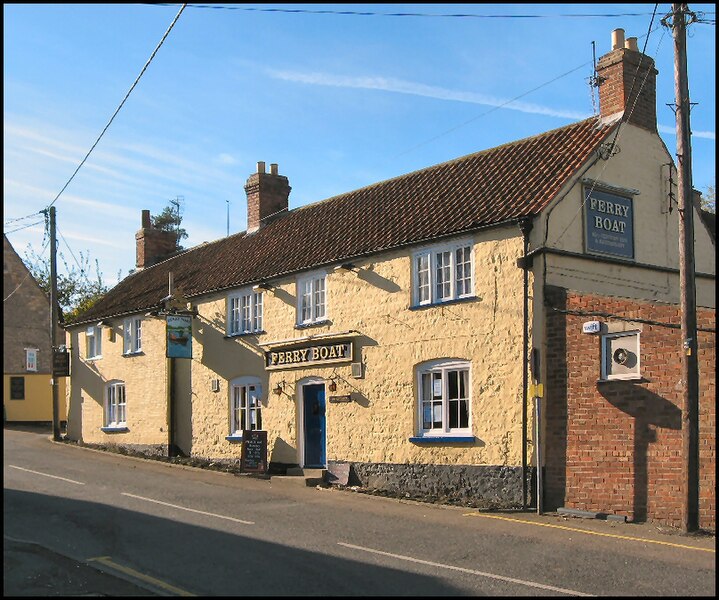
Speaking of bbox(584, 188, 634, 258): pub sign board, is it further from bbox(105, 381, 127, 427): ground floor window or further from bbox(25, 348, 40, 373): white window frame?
bbox(25, 348, 40, 373): white window frame

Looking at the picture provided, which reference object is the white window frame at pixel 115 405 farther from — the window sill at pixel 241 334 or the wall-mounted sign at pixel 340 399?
the wall-mounted sign at pixel 340 399

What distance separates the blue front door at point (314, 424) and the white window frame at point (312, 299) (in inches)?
64.0

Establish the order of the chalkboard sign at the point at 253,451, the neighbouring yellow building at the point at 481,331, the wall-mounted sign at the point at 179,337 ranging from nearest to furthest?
the neighbouring yellow building at the point at 481,331, the chalkboard sign at the point at 253,451, the wall-mounted sign at the point at 179,337

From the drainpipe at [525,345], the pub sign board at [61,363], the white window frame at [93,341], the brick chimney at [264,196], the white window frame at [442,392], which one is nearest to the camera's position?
the drainpipe at [525,345]

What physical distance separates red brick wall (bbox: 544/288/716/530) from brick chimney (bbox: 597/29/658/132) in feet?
16.4

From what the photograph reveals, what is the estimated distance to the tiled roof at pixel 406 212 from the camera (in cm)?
1681

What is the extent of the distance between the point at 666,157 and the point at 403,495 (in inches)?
370

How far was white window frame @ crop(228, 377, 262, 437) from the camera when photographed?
2189cm

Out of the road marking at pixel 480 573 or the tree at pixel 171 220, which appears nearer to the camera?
the road marking at pixel 480 573

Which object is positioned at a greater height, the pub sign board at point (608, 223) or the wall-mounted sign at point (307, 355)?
the pub sign board at point (608, 223)

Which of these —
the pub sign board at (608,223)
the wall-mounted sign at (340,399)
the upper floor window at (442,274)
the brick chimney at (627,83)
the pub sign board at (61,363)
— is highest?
the brick chimney at (627,83)

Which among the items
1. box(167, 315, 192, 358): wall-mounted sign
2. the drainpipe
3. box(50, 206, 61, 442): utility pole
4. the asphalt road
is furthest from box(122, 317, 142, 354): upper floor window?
the drainpipe

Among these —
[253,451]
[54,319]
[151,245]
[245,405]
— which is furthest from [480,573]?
[151,245]

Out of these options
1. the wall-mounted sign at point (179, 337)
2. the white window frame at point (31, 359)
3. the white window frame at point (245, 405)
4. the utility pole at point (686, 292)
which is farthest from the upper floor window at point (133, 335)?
the utility pole at point (686, 292)
